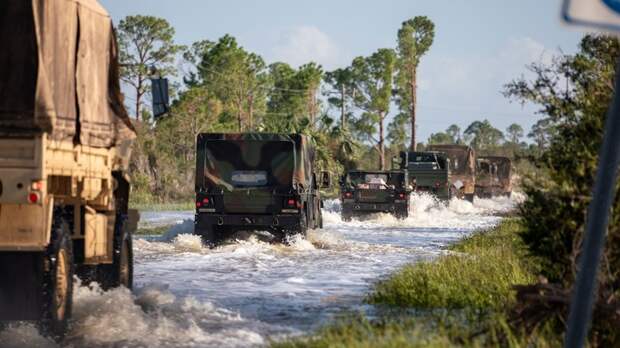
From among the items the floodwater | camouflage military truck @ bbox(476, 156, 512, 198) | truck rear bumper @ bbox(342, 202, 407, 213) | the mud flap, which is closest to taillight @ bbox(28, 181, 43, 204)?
the mud flap

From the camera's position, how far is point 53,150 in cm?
1196

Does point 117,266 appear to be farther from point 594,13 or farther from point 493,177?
point 493,177

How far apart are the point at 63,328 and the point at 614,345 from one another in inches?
203

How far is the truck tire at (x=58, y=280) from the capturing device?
1184 centimetres

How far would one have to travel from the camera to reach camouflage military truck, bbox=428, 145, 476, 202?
198 ft

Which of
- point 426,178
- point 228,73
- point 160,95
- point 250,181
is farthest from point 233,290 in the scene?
point 228,73

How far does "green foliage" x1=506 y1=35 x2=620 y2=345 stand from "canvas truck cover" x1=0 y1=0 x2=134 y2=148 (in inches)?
173

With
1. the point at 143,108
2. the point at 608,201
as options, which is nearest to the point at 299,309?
the point at 608,201

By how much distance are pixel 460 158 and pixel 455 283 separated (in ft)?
143

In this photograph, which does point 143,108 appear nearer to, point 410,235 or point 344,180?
point 344,180

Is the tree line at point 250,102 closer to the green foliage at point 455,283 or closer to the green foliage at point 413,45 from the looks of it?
the green foliage at point 413,45

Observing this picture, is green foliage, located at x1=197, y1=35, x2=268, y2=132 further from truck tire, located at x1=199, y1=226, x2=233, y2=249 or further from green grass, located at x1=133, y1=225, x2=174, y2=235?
truck tire, located at x1=199, y1=226, x2=233, y2=249

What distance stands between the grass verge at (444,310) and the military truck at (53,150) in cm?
230

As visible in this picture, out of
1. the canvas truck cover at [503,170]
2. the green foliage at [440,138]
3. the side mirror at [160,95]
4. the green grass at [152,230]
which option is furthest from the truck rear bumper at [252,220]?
the green foliage at [440,138]
